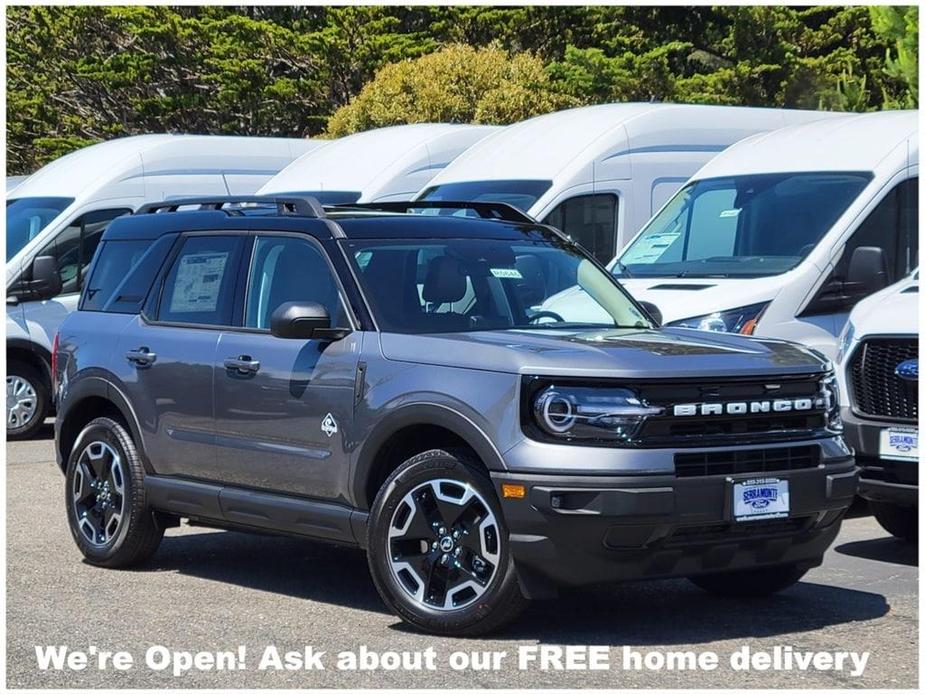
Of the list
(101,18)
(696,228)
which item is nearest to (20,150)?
(101,18)

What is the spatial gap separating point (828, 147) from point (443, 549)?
6.13 meters

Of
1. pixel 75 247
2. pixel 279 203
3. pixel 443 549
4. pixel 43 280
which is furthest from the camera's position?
pixel 75 247

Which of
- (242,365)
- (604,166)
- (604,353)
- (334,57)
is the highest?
(334,57)

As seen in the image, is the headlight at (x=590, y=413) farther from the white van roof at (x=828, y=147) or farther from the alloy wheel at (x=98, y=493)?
the white van roof at (x=828, y=147)

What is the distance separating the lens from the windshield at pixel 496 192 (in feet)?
48.7

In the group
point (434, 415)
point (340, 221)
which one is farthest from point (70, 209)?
point (434, 415)

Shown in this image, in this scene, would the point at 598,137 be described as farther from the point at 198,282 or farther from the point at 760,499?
the point at 760,499

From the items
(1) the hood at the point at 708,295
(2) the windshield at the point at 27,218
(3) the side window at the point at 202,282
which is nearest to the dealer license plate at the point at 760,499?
(3) the side window at the point at 202,282

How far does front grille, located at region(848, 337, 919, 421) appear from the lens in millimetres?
8461

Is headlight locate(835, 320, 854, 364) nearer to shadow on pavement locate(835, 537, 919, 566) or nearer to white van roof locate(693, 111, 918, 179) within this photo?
shadow on pavement locate(835, 537, 919, 566)

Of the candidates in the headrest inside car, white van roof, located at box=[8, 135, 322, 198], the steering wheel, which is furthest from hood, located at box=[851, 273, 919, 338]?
white van roof, located at box=[8, 135, 322, 198]

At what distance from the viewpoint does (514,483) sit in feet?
21.8

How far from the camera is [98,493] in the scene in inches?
349

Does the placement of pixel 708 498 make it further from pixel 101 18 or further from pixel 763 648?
pixel 101 18
